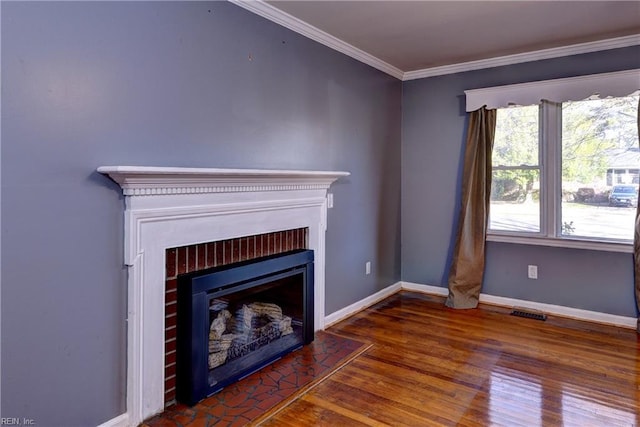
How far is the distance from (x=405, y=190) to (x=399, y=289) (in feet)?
3.51

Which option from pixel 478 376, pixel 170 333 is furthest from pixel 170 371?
pixel 478 376

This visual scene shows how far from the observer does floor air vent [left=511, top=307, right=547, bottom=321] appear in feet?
12.0

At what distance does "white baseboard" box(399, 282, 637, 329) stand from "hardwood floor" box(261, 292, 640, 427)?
0.38 feet

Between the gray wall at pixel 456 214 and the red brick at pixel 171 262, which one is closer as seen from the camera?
the red brick at pixel 171 262

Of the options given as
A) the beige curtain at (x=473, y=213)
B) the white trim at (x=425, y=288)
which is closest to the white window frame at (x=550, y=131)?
the beige curtain at (x=473, y=213)

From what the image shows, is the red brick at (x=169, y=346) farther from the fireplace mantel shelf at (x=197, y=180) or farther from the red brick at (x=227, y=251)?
the fireplace mantel shelf at (x=197, y=180)

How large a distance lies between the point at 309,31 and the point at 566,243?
9.17 ft

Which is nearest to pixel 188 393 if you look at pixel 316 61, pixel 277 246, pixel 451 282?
pixel 277 246

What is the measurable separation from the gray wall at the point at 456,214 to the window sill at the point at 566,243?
2.1 inches

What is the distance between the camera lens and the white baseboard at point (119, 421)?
1.96m

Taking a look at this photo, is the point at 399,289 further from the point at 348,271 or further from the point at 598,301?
the point at 598,301

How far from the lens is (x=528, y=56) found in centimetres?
370

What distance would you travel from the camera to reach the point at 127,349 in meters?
2.01

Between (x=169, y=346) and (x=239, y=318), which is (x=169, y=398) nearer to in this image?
(x=169, y=346)
